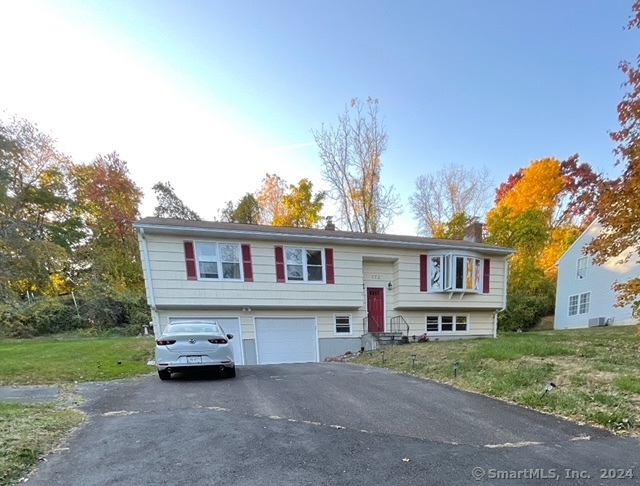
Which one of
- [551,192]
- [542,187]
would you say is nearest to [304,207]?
[542,187]

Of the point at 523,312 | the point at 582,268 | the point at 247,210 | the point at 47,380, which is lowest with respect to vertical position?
the point at 47,380

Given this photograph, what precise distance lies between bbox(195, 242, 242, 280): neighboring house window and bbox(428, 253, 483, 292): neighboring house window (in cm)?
838

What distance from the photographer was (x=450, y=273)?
13.0 m

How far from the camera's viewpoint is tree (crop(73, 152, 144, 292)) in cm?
2002

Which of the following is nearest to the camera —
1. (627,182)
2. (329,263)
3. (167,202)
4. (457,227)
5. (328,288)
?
(627,182)

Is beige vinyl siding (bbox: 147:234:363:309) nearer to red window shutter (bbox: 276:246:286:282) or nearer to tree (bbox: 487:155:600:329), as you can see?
red window shutter (bbox: 276:246:286:282)

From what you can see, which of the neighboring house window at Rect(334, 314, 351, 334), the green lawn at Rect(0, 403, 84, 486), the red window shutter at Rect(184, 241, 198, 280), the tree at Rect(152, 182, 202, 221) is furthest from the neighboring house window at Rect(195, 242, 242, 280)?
the tree at Rect(152, 182, 202, 221)

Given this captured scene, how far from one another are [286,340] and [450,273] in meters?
7.64

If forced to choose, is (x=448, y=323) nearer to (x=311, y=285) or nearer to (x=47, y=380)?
(x=311, y=285)

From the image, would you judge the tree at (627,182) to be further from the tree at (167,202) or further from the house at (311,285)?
the tree at (167,202)

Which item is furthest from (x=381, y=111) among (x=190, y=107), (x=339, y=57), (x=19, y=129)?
(x=19, y=129)

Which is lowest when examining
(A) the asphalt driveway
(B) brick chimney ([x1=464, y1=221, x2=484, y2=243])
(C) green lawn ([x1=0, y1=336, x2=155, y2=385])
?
(A) the asphalt driveway

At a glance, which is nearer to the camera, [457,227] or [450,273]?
[450,273]

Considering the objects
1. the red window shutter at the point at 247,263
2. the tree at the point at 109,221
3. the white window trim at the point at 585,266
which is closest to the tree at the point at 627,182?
the red window shutter at the point at 247,263
